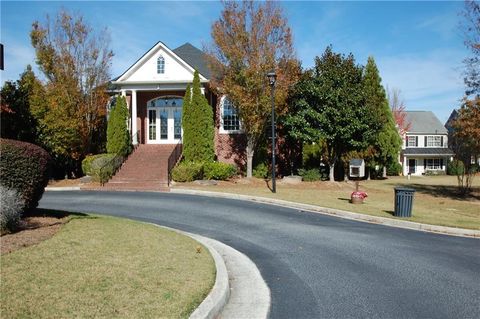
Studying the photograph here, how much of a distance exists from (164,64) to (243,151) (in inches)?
305

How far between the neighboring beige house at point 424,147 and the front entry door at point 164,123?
38576 millimetres

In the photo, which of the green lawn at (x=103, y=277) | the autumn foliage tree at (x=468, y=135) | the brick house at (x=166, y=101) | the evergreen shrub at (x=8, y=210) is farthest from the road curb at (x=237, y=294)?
the brick house at (x=166, y=101)

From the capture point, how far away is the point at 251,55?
24.7 metres

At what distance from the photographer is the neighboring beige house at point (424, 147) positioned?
60281 millimetres

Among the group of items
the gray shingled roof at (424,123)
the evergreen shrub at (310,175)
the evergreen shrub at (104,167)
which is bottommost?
the evergreen shrub at (310,175)

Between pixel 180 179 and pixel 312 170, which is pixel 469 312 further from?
pixel 312 170

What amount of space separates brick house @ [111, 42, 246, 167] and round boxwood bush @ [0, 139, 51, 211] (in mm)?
18333

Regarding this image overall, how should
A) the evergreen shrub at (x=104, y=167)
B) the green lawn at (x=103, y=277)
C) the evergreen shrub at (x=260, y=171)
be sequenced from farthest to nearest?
the evergreen shrub at (x=260, y=171), the evergreen shrub at (x=104, y=167), the green lawn at (x=103, y=277)

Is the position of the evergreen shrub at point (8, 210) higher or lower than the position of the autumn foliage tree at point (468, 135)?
lower

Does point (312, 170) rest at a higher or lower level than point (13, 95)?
lower

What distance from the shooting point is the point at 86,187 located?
21.1 m

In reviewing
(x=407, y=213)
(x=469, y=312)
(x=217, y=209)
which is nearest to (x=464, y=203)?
(x=407, y=213)

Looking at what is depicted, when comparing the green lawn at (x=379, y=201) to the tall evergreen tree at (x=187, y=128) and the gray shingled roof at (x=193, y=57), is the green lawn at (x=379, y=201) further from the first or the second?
the gray shingled roof at (x=193, y=57)

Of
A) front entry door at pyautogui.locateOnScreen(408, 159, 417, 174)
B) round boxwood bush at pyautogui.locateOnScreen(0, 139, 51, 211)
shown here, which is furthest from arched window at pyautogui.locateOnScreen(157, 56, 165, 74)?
front entry door at pyautogui.locateOnScreen(408, 159, 417, 174)
